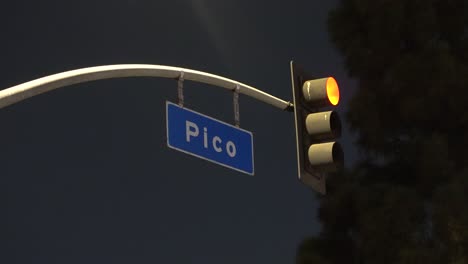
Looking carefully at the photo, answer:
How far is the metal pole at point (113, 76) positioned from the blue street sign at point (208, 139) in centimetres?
36

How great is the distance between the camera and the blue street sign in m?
9.44

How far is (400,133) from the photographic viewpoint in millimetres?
24641

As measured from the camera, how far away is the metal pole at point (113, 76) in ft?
24.3

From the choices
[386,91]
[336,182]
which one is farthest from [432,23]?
[336,182]

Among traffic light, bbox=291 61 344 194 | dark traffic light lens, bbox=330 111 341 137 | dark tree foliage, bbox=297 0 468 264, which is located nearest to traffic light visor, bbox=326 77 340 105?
traffic light, bbox=291 61 344 194

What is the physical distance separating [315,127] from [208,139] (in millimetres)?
1201

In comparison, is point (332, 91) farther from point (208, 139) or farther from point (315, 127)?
point (208, 139)

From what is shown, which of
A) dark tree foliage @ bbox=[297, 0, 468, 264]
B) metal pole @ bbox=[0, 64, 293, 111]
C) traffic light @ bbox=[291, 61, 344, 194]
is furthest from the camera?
dark tree foliage @ bbox=[297, 0, 468, 264]

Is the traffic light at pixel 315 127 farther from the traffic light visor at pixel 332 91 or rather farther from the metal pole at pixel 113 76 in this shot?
the metal pole at pixel 113 76

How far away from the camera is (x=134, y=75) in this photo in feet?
28.7

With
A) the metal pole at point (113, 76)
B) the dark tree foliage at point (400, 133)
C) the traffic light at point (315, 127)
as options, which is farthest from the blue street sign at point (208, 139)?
the dark tree foliage at point (400, 133)

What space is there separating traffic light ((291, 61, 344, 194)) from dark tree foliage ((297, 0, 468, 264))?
13053mm

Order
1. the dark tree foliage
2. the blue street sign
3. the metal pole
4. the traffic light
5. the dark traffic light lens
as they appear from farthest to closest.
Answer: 1. the dark tree foliage
2. the blue street sign
3. the dark traffic light lens
4. the traffic light
5. the metal pole

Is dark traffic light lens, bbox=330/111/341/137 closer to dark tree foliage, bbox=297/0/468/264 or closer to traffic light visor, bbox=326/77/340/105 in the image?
traffic light visor, bbox=326/77/340/105
